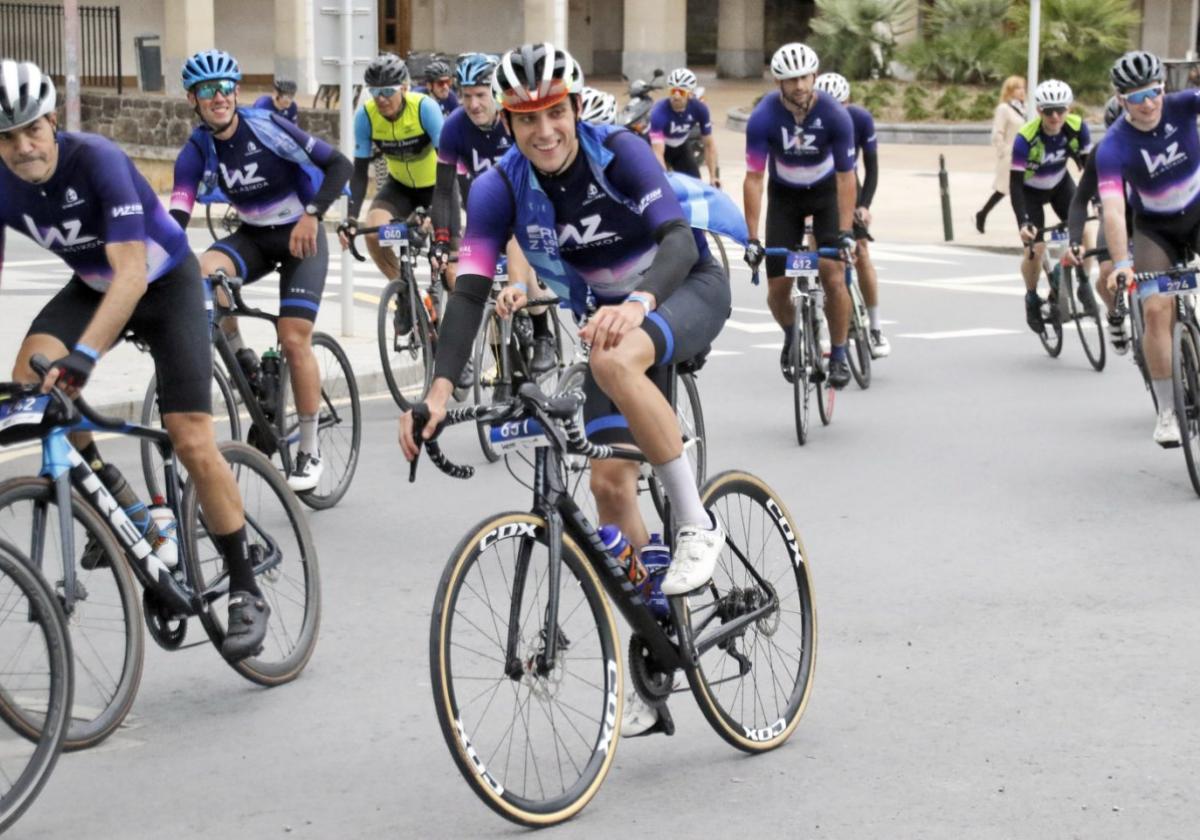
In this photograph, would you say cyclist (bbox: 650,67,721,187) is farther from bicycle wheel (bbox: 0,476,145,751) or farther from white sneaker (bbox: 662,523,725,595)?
white sneaker (bbox: 662,523,725,595)

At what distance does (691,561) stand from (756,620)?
1.91ft

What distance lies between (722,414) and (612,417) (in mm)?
6749

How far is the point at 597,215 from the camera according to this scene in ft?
19.6

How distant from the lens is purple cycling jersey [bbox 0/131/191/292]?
19.7 feet

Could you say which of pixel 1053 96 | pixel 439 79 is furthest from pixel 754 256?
pixel 439 79

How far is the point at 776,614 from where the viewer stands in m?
6.12

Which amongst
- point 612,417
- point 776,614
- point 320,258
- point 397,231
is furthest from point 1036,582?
point 397,231

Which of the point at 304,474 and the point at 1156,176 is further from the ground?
the point at 1156,176

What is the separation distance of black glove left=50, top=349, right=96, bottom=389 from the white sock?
1.57m

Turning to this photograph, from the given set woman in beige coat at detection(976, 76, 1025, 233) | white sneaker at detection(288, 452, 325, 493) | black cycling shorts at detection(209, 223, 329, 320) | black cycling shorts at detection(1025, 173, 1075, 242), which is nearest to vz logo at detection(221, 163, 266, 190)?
A: black cycling shorts at detection(209, 223, 329, 320)

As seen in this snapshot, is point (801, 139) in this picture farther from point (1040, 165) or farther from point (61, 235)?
point (61, 235)

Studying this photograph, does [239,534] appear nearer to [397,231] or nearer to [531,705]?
[531,705]

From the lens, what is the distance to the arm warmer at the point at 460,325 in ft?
17.6

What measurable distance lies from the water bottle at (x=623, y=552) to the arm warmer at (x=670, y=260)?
25.0 inches
